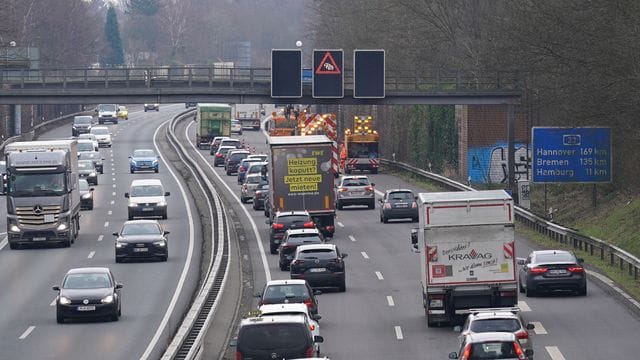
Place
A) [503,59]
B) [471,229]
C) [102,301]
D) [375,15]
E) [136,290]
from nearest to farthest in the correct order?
[471,229] < [102,301] < [136,290] < [503,59] < [375,15]

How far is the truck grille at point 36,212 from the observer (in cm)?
5425

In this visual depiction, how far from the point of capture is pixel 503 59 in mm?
67562

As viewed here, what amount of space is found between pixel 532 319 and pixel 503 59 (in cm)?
3397

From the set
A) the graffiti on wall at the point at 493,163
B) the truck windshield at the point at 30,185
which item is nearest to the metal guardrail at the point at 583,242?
the graffiti on wall at the point at 493,163

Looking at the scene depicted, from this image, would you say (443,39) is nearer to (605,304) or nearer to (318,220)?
(318,220)

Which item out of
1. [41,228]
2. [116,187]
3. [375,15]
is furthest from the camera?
[375,15]

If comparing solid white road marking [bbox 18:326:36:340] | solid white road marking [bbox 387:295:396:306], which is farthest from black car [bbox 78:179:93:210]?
solid white road marking [bbox 18:326:36:340]

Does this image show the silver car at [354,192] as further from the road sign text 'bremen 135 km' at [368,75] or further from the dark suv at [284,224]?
the dark suv at [284,224]

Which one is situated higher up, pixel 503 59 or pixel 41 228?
pixel 503 59

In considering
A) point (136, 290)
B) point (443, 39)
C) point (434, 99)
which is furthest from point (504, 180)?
point (136, 290)

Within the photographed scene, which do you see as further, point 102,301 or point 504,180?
point 504,180

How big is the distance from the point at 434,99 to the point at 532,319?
36466 mm

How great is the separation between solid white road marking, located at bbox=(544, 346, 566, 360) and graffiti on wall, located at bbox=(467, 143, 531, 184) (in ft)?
137

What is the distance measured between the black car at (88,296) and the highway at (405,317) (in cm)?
413
